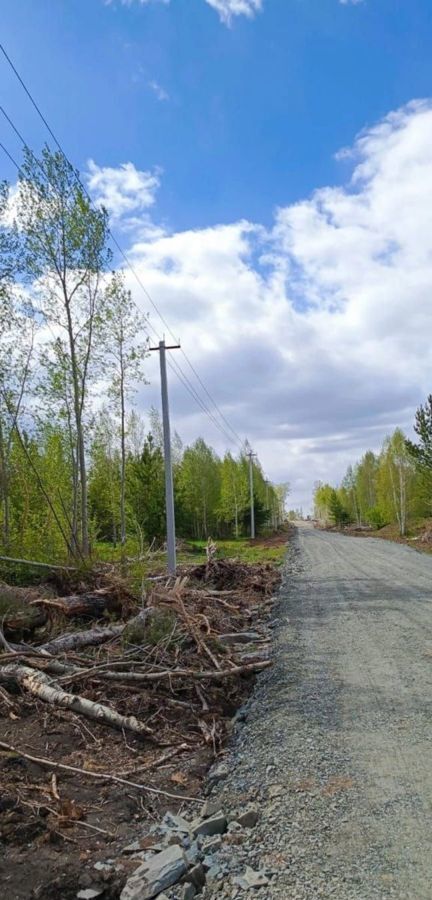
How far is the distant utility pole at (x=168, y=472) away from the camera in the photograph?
14266 mm

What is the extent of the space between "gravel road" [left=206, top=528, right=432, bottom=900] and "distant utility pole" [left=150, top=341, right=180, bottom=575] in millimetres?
5921

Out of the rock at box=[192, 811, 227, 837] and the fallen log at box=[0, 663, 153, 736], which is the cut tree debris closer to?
the fallen log at box=[0, 663, 153, 736]

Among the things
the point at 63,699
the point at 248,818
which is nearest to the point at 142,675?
the point at 63,699

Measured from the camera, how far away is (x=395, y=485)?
4719 centimetres

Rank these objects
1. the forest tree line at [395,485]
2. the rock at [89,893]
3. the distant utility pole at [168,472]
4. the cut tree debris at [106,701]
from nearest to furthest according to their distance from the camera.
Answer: the rock at [89,893] → the cut tree debris at [106,701] → the distant utility pole at [168,472] → the forest tree line at [395,485]

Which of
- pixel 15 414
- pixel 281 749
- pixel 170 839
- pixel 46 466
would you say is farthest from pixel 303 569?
pixel 170 839

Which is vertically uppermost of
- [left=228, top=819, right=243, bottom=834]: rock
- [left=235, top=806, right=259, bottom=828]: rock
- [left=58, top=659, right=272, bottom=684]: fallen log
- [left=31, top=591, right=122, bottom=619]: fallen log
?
[left=31, top=591, right=122, bottom=619]: fallen log

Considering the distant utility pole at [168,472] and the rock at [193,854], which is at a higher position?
the distant utility pole at [168,472]

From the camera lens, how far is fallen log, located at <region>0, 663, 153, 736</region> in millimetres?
5367

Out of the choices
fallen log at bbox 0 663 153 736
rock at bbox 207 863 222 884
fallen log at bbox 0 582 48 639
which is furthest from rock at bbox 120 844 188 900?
fallen log at bbox 0 582 48 639

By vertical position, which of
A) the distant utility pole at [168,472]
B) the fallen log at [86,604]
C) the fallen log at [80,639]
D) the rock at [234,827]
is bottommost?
the rock at [234,827]

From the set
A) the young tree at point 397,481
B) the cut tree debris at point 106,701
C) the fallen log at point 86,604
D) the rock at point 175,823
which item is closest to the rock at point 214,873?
the rock at point 175,823

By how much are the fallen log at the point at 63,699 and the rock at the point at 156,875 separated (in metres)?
2.18

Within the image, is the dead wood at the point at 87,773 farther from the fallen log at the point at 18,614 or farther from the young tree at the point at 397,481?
the young tree at the point at 397,481
